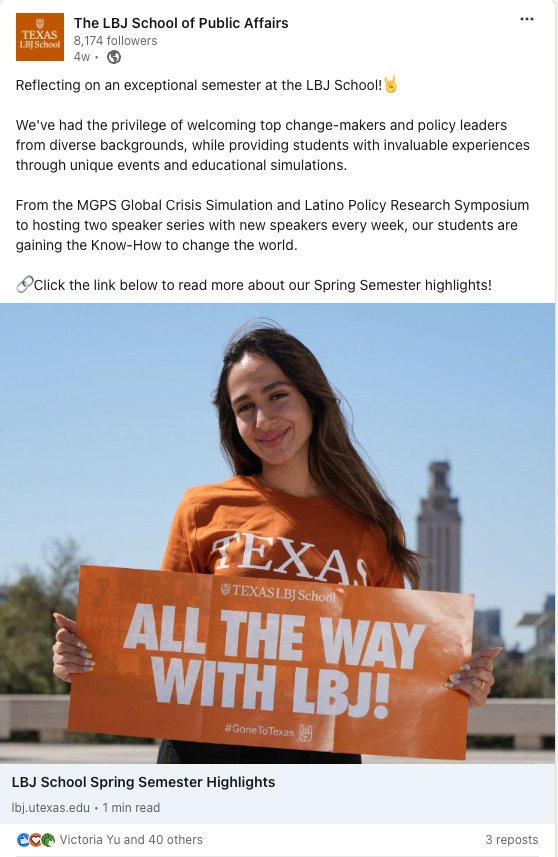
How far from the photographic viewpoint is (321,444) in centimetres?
309

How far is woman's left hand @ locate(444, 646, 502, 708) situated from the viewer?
2975mm

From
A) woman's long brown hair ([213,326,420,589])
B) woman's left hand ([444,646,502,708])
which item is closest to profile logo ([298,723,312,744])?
woman's left hand ([444,646,502,708])

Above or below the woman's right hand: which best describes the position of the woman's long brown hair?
above

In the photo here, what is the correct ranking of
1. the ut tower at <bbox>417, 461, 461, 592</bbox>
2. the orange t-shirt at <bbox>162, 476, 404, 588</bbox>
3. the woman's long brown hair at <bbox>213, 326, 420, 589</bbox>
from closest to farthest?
the orange t-shirt at <bbox>162, 476, 404, 588</bbox> < the woman's long brown hair at <bbox>213, 326, 420, 589</bbox> < the ut tower at <bbox>417, 461, 461, 592</bbox>

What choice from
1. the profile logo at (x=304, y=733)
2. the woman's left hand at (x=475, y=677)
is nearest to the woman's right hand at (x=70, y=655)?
the profile logo at (x=304, y=733)

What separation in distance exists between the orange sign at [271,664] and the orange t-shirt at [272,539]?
0.20 feet

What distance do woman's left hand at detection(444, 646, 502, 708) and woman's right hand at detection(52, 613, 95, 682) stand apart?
1.12 meters

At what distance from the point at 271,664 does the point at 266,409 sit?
79cm

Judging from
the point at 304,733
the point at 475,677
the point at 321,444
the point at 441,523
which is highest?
the point at 441,523
